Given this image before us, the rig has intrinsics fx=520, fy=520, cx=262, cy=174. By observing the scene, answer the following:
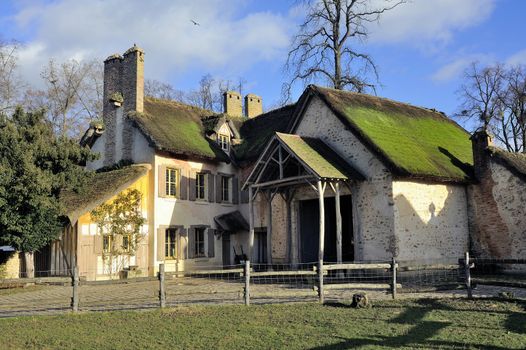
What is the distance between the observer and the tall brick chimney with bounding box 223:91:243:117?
29641mm

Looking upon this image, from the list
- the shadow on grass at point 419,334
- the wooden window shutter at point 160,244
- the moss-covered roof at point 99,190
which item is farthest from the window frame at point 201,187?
the shadow on grass at point 419,334

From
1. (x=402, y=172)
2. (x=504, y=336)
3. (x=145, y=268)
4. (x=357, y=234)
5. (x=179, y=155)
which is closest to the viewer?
(x=504, y=336)

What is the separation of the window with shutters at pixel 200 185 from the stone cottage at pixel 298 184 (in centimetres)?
5

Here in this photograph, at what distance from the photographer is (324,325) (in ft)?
31.2

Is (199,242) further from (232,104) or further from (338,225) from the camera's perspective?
(232,104)

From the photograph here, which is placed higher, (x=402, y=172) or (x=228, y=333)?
(x=402, y=172)

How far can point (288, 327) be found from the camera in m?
9.38

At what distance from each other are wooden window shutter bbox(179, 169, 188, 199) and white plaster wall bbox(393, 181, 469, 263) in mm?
9556

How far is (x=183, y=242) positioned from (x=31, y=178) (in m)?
7.33

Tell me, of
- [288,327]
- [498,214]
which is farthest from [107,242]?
[498,214]

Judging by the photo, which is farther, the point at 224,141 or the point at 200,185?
the point at 224,141

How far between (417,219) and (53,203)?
12.9 meters

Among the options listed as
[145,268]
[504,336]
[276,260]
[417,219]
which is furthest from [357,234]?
[504,336]

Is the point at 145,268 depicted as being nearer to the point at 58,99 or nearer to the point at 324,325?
the point at 324,325
